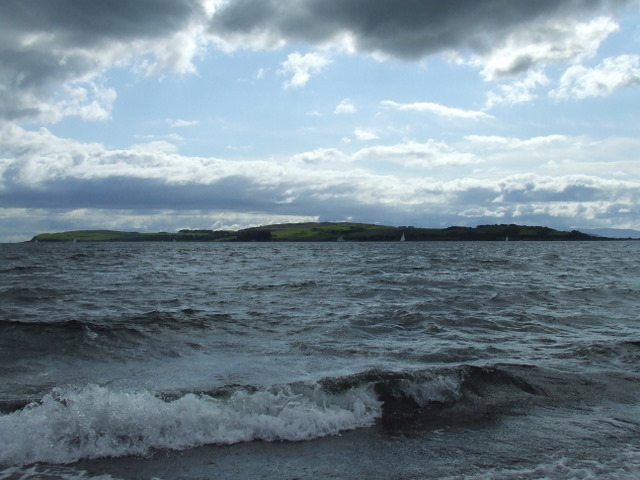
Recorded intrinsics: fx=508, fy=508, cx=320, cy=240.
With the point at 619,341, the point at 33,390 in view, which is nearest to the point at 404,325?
the point at 619,341

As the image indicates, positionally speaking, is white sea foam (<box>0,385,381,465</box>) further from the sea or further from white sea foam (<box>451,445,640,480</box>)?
white sea foam (<box>451,445,640,480</box>)

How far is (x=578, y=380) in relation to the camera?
11070mm

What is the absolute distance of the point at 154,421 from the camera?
27.0 feet

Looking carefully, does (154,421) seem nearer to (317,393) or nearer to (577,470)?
(317,393)

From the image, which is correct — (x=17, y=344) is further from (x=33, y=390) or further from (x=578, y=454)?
(x=578, y=454)

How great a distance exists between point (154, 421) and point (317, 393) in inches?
117

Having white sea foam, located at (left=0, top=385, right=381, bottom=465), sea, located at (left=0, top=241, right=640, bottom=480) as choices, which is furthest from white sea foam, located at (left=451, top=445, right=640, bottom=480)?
white sea foam, located at (left=0, top=385, right=381, bottom=465)

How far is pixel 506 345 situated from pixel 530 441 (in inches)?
267

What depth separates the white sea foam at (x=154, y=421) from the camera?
296 inches

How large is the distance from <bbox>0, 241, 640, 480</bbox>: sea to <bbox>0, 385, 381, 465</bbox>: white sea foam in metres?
0.03

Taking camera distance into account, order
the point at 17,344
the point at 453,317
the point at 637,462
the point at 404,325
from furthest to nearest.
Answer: the point at 453,317, the point at 404,325, the point at 17,344, the point at 637,462

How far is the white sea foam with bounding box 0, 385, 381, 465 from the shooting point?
752cm

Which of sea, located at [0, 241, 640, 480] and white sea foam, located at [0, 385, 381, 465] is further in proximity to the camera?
white sea foam, located at [0, 385, 381, 465]

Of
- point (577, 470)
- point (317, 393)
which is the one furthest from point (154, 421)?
point (577, 470)
